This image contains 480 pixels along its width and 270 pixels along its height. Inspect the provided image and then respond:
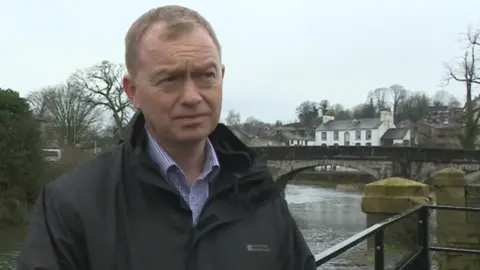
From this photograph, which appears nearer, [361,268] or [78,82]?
[361,268]

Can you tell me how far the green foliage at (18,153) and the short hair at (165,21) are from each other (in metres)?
28.6

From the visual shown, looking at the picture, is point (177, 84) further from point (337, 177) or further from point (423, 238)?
point (337, 177)

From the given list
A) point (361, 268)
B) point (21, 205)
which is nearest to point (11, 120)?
point (21, 205)

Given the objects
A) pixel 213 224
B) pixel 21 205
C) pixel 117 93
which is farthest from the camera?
pixel 117 93

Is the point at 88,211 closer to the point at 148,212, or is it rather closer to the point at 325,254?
the point at 148,212

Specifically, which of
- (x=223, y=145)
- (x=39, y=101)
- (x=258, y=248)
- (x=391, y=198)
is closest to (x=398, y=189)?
(x=391, y=198)

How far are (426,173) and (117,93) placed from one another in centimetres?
2272

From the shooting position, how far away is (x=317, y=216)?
1103 inches

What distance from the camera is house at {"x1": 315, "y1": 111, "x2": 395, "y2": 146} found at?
7625cm

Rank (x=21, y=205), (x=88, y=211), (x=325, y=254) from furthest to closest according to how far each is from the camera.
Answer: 1. (x=21, y=205)
2. (x=325, y=254)
3. (x=88, y=211)

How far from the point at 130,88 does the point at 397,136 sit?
245 ft

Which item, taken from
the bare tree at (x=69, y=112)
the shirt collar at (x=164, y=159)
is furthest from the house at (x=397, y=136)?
the shirt collar at (x=164, y=159)

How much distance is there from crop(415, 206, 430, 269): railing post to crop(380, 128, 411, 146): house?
67895 millimetres

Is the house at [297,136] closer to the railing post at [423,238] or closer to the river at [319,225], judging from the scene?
the river at [319,225]
